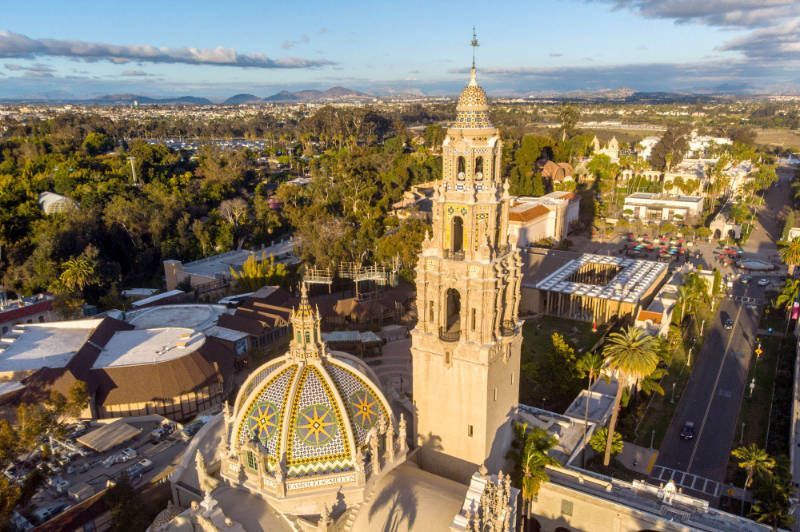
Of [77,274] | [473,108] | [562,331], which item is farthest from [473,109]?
[77,274]

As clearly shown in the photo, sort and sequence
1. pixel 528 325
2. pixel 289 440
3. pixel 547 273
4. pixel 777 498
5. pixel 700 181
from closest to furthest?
pixel 289 440
pixel 777 498
pixel 528 325
pixel 547 273
pixel 700 181

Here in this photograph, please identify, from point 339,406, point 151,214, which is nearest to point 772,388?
point 339,406

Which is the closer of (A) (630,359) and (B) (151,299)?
(A) (630,359)

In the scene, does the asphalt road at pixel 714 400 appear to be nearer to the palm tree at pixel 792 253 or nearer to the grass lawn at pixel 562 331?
the grass lawn at pixel 562 331

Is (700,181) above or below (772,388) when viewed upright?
above

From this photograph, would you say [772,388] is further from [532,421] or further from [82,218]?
[82,218]

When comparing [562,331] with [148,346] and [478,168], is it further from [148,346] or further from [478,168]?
[148,346]
